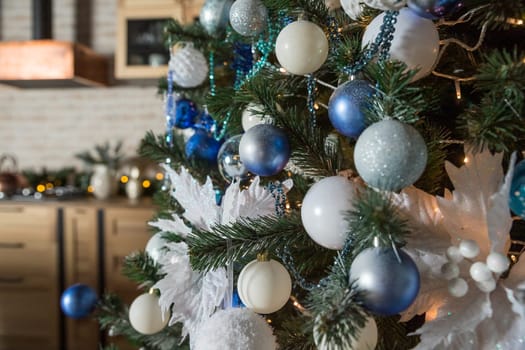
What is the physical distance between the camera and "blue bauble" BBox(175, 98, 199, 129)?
0.78m

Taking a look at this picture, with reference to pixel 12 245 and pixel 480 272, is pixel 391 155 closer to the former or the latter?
pixel 480 272

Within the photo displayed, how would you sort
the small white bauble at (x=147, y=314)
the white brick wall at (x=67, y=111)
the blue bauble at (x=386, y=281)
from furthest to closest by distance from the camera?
the white brick wall at (x=67, y=111) → the small white bauble at (x=147, y=314) → the blue bauble at (x=386, y=281)

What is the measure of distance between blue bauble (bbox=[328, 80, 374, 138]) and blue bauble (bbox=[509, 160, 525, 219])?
5.6 inches

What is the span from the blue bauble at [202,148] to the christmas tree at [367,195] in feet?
0.23

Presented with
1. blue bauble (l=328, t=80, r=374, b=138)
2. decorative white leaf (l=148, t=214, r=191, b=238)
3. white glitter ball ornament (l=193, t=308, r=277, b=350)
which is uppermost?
blue bauble (l=328, t=80, r=374, b=138)

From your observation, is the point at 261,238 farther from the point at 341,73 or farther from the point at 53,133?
the point at 53,133

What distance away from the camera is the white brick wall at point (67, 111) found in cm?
253

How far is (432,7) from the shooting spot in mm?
348

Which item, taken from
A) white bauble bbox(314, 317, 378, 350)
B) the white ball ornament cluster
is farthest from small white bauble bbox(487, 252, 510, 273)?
white bauble bbox(314, 317, 378, 350)

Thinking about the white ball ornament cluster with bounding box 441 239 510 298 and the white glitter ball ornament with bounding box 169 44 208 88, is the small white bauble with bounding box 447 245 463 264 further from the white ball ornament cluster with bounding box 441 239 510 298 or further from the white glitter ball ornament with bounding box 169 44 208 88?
the white glitter ball ornament with bounding box 169 44 208 88

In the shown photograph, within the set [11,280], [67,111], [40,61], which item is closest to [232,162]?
[40,61]

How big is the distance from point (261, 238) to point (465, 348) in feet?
0.67

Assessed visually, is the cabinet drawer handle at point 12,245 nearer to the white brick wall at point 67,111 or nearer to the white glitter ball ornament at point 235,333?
the white brick wall at point 67,111

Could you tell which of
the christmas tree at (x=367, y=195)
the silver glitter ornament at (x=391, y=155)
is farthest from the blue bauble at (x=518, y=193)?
the silver glitter ornament at (x=391, y=155)
